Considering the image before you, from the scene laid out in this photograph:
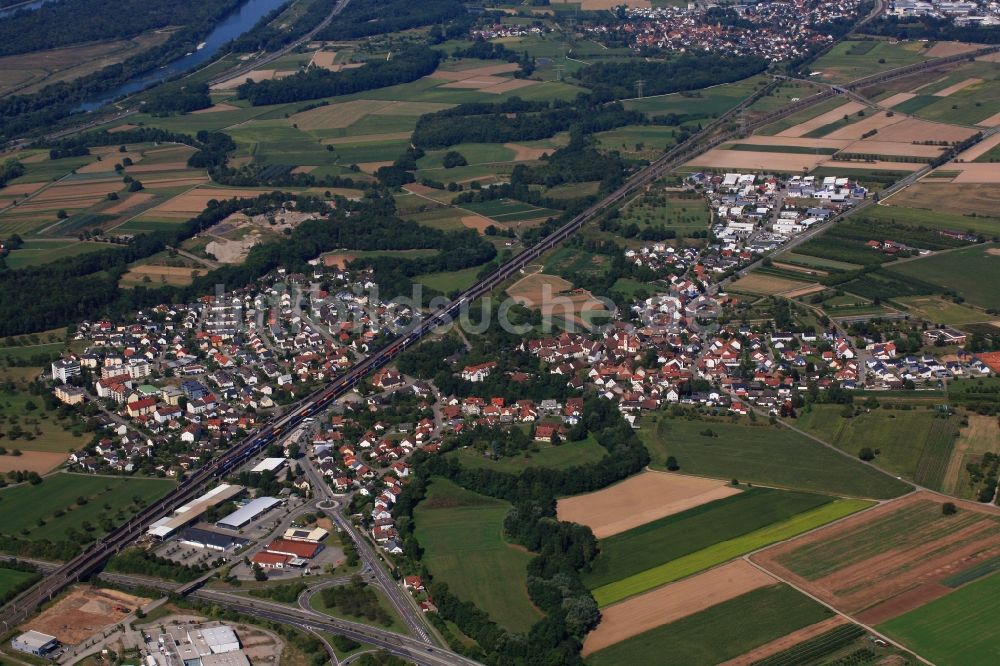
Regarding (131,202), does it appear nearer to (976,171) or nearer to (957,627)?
(976,171)

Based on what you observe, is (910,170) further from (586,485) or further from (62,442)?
(62,442)

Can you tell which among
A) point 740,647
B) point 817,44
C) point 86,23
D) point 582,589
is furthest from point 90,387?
point 86,23

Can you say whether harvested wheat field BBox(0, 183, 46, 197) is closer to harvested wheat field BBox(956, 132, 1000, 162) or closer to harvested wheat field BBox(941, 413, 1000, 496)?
harvested wheat field BBox(956, 132, 1000, 162)

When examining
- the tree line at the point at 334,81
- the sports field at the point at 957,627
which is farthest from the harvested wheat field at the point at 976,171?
the tree line at the point at 334,81

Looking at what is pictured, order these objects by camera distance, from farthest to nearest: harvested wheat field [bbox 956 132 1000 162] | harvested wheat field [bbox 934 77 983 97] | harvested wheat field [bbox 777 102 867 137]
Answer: harvested wheat field [bbox 934 77 983 97], harvested wheat field [bbox 777 102 867 137], harvested wheat field [bbox 956 132 1000 162]

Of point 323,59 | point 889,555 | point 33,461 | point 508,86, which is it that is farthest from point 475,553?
point 323,59

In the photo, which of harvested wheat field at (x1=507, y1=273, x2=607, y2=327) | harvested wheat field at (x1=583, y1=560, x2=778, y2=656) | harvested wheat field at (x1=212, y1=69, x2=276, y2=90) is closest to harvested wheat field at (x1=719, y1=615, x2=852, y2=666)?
harvested wheat field at (x1=583, y1=560, x2=778, y2=656)

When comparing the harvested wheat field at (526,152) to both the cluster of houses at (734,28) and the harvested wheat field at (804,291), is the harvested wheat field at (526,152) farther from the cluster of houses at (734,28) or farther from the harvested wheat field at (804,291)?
the cluster of houses at (734,28)
